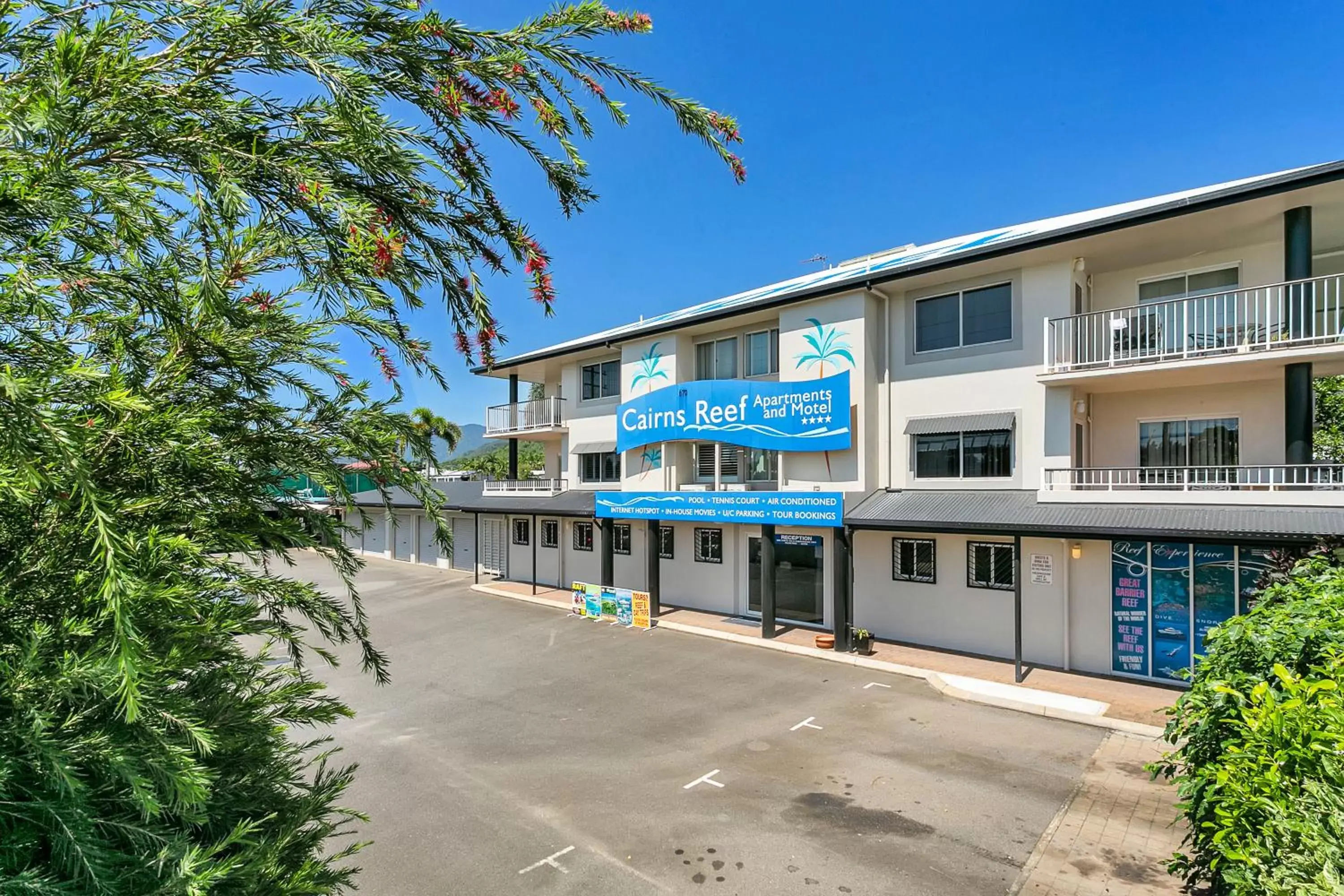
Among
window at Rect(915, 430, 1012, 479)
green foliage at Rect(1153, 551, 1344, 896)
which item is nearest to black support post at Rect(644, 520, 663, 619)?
window at Rect(915, 430, 1012, 479)

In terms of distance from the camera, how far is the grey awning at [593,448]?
22.0 metres

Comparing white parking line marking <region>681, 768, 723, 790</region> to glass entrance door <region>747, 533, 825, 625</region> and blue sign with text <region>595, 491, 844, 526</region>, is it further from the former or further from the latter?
glass entrance door <region>747, 533, 825, 625</region>

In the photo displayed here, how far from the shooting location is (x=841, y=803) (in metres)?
7.86

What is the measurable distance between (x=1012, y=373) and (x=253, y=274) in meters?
14.8

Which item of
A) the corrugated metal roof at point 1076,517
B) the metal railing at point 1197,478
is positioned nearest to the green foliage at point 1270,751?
the corrugated metal roof at point 1076,517

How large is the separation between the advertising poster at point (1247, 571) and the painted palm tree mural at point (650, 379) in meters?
13.4

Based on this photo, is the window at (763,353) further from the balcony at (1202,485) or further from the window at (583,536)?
the window at (583,536)

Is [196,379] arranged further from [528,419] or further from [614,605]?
[528,419]

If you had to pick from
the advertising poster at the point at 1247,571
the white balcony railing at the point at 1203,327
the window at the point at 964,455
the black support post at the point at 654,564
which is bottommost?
the black support post at the point at 654,564

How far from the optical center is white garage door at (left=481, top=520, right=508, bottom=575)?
27.3 m

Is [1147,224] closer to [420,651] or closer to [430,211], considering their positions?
[430,211]

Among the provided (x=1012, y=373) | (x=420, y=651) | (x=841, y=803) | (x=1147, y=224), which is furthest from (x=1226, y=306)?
(x=420, y=651)

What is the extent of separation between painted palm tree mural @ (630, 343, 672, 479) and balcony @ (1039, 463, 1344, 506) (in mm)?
10475

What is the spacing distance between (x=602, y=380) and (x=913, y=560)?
1252 cm
